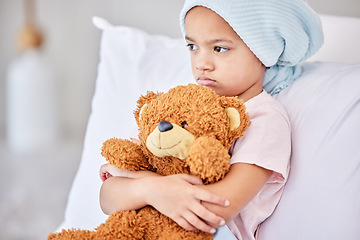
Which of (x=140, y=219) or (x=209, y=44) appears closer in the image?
(x=140, y=219)

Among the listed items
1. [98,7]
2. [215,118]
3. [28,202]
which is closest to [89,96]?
[98,7]

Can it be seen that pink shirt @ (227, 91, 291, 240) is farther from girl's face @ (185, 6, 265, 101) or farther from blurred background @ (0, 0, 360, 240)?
blurred background @ (0, 0, 360, 240)

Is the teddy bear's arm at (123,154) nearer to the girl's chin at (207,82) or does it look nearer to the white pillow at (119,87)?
the girl's chin at (207,82)

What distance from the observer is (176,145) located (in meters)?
0.75

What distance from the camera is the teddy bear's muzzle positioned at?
0.74 m

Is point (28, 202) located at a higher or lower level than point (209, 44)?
higher

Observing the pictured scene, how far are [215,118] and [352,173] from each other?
30cm

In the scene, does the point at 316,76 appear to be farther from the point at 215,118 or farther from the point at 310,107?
the point at 215,118

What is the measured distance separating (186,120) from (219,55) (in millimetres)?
243

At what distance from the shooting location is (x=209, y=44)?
0.97 m

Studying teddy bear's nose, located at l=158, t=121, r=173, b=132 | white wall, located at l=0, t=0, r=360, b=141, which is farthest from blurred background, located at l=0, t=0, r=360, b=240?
teddy bear's nose, located at l=158, t=121, r=173, b=132

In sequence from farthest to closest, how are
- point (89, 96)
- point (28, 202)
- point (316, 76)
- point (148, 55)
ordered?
point (89, 96), point (28, 202), point (148, 55), point (316, 76)

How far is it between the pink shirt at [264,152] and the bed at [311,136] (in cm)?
3

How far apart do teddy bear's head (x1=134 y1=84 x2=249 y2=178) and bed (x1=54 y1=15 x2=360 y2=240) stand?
6.8 inches
